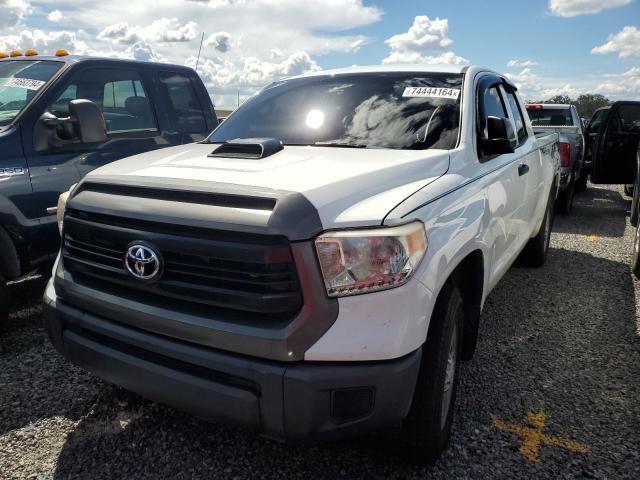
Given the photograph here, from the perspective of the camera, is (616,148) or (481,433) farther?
(616,148)

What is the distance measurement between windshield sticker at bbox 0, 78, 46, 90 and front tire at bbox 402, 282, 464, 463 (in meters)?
3.39

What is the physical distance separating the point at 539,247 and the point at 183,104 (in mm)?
3680

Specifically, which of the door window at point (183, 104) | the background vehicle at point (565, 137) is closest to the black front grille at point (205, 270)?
the door window at point (183, 104)

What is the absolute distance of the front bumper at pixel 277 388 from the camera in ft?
5.72

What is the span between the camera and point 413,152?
2.54 metres

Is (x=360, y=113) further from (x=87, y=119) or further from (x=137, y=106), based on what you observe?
(x=137, y=106)

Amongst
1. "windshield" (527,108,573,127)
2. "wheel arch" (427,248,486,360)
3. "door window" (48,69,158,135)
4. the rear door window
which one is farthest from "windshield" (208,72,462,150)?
"windshield" (527,108,573,127)

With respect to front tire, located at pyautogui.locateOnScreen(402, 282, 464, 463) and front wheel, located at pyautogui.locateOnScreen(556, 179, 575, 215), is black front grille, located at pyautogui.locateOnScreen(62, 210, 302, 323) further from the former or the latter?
front wheel, located at pyautogui.locateOnScreen(556, 179, 575, 215)

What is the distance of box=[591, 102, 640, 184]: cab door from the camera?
313 inches

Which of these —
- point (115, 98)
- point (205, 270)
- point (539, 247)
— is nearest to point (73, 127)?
point (115, 98)

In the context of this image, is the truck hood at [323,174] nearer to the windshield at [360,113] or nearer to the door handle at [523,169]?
the windshield at [360,113]

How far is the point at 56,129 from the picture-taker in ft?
12.4

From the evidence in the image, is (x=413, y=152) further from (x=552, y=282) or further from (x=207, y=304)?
(x=552, y=282)

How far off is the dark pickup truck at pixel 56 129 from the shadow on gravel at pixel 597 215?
224 inches
